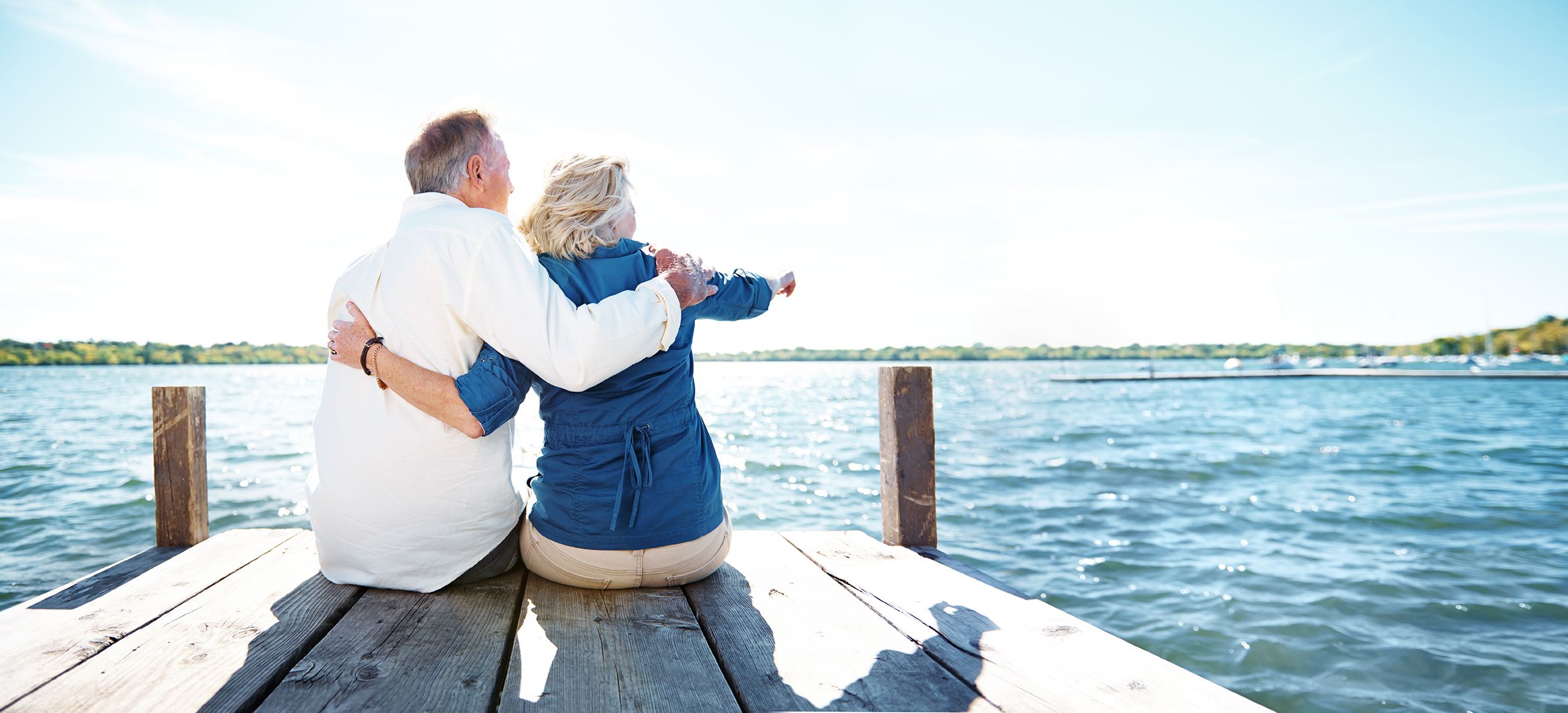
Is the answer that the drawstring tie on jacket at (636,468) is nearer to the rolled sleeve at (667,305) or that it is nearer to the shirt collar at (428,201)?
the rolled sleeve at (667,305)

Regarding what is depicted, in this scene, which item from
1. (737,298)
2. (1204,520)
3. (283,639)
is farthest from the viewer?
(1204,520)

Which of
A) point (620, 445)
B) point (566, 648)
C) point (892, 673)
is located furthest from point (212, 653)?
point (892, 673)

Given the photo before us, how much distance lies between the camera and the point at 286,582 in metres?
2.22

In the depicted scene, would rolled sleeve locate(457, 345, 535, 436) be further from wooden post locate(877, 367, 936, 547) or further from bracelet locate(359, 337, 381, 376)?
wooden post locate(877, 367, 936, 547)

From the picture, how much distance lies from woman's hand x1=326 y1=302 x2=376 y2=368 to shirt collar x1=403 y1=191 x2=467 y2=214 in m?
0.29

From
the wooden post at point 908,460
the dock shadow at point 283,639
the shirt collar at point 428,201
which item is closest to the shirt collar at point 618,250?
the shirt collar at point 428,201

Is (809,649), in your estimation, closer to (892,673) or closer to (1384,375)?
(892,673)

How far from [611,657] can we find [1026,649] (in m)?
0.98

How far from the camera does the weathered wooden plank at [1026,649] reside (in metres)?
1.50

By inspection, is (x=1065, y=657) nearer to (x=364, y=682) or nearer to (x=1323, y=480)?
(x=364, y=682)

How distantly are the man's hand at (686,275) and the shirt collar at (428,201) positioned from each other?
53 centimetres

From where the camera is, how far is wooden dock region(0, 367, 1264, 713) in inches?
58.1

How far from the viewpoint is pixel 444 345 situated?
1878 millimetres

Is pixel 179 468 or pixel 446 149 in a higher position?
pixel 446 149
